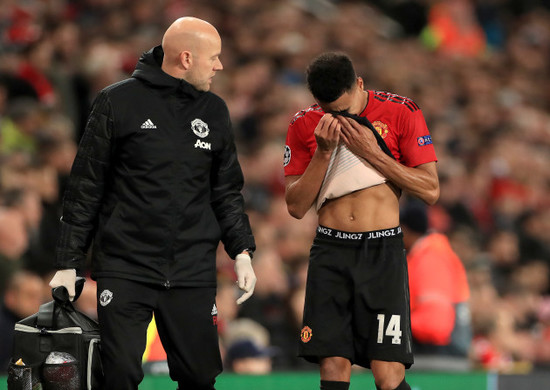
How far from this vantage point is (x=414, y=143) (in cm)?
523

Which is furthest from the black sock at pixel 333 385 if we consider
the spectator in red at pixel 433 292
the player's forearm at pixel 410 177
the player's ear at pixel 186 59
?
the spectator in red at pixel 433 292

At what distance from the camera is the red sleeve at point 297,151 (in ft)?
17.7

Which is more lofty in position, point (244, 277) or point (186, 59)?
point (186, 59)

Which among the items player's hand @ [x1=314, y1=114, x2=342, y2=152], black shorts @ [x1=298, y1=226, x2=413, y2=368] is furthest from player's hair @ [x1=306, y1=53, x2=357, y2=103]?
black shorts @ [x1=298, y1=226, x2=413, y2=368]

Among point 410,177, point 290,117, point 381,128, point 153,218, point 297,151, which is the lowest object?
point 153,218

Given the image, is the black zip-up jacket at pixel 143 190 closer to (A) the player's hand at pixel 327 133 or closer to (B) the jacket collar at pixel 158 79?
(B) the jacket collar at pixel 158 79

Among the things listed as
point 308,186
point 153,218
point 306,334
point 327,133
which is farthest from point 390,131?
point 153,218

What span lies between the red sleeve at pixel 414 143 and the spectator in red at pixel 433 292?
2.06 metres

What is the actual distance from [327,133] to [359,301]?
32.4 inches

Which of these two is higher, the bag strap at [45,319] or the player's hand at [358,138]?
the player's hand at [358,138]

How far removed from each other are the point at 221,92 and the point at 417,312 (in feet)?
15.3

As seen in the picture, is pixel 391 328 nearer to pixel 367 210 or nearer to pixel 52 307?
pixel 367 210

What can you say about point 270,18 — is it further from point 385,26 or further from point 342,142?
point 342,142

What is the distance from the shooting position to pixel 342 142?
17.1ft
